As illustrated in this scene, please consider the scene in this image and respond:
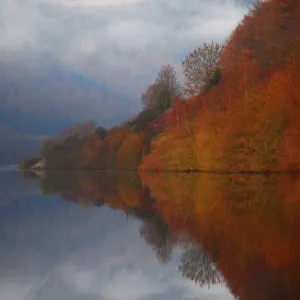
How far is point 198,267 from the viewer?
28.5 feet

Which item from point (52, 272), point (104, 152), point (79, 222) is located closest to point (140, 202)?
point (79, 222)

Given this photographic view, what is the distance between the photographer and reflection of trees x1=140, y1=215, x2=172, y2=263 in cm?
1030

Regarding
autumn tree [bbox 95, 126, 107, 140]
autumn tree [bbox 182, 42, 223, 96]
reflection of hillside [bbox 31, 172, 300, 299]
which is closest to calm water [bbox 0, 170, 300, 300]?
reflection of hillside [bbox 31, 172, 300, 299]

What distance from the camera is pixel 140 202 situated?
72.3ft

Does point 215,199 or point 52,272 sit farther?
point 215,199

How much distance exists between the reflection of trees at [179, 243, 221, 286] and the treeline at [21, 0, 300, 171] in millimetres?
29297

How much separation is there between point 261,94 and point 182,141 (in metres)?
16.0

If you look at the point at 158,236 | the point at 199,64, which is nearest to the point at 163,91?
the point at 199,64

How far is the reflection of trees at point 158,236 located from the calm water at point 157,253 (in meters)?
0.02

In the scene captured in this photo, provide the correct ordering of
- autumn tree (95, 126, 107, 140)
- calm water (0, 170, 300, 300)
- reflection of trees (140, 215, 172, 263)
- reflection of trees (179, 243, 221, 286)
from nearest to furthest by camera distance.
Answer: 1. calm water (0, 170, 300, 300)
2. reflection of trees (179, 243, 221, 286)
3. reflection of trees (140, 215, 172, 263)
4. autumn tree (95, 126, 107, 140)

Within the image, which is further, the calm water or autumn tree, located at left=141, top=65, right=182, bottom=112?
autumn tree, located at left=141, top=65, right=182, bottom=112

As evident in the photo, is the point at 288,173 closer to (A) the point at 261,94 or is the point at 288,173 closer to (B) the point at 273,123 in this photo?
(B) the point at 273,123

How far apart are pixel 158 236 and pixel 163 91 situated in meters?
80.8

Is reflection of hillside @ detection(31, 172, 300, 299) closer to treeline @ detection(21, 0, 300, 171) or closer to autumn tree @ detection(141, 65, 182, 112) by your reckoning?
treeline @ detection(21, 0, 300, 171)
